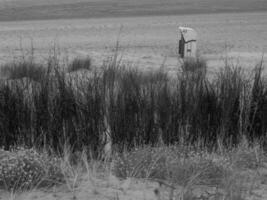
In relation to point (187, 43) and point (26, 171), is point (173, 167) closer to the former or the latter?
point (26, 171)

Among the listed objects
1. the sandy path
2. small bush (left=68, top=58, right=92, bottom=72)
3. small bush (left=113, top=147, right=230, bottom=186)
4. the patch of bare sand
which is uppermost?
small bush (left=113, top=147, right=230, bottom=186)

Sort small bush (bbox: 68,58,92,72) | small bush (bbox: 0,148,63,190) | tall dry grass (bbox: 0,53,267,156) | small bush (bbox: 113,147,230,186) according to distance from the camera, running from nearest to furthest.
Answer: small bush (bbox: 0,148,63,190), small bush (bbox: 113,147,230,186), tall dry grass (bbox: 0,53,267,156), small bush (bbox: 68,58,92,72)

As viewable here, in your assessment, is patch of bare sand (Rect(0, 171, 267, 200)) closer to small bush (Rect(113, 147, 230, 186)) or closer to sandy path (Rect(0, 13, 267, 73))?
small bush (Rect(113, 147, 230, 186))

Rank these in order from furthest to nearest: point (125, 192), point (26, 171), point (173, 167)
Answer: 1. point (173, 167)
2. point (26, 171)
3. point (125, 192)

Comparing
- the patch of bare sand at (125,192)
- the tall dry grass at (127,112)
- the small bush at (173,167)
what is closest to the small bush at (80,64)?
the tall dry grass at (127,112)

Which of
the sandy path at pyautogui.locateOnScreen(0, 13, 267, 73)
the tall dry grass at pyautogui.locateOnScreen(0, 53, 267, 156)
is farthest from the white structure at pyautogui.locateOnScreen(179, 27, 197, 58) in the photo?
the tall dry grass at pyautogui.locateOnScreen(0, 53, 267, 156)

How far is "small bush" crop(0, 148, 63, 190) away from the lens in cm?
490

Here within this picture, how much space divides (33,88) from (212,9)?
179 ft

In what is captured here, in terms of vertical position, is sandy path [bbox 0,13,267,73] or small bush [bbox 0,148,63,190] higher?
small bush [bbox 0,148,63,190]

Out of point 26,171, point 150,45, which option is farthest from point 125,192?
point 150,45

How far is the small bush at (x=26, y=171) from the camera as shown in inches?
193

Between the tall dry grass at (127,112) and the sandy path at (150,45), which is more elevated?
the tall dry grass at (127,112)

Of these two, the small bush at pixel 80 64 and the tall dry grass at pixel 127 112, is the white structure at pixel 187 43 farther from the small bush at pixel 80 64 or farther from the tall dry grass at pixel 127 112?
the tall dry grass at pixel 127 112

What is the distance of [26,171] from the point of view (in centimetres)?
502
